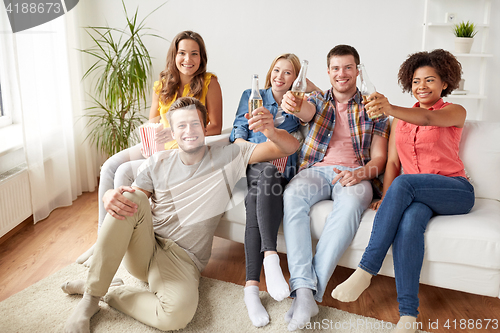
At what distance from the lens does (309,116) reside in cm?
217

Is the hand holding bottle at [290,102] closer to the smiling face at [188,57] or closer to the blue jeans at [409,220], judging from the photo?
the blue jeans at [409,220]

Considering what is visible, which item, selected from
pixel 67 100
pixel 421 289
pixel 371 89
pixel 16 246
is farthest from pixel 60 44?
pixel 421 289

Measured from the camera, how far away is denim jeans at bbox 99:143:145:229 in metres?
2.12

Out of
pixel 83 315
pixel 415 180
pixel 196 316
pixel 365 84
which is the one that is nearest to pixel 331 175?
pixel 415 180

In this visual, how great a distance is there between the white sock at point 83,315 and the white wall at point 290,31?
7.18 ft

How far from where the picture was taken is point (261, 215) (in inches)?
71.7

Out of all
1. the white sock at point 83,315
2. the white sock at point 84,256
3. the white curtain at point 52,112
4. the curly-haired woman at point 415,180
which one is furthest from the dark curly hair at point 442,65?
the white curtain at point 52,112

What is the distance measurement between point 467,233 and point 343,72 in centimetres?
95

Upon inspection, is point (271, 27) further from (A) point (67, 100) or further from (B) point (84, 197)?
(B) point (84, 197)

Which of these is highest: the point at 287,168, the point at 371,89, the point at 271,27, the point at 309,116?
the point at 271,27

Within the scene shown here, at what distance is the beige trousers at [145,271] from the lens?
62.3 inches

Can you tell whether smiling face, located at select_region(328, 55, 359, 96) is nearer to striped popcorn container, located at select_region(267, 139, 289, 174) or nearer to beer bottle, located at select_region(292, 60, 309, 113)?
beer bottle, located at select_region(292, 60, 309, 113)

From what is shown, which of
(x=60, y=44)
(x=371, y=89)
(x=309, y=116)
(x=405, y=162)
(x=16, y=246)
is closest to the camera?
(x=371, y=89)

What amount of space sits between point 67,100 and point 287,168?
1783 millimetres
